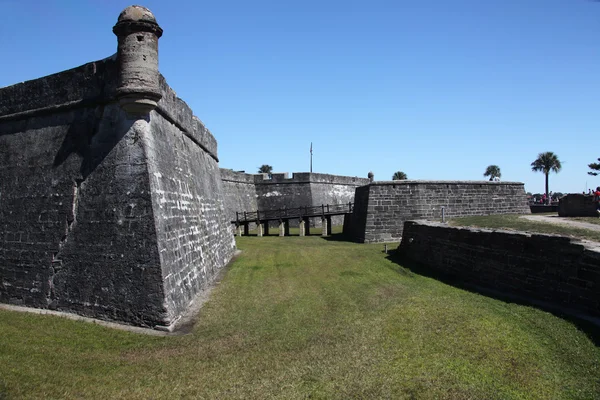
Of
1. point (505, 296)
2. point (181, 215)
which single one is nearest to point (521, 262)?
point (505, 296)

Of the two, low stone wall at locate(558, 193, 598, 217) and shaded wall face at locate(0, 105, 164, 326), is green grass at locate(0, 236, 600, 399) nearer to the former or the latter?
shaded wall face at locate(0, 105, 164, 326)

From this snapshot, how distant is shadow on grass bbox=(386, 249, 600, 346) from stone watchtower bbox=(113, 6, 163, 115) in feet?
25.8

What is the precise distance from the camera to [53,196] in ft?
25.8

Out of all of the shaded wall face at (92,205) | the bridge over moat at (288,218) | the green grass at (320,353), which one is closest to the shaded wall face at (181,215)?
the shaded wall face at (92,205)

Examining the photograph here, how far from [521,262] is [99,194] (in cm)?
844

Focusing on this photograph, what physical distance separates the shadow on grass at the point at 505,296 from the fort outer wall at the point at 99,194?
20.0 feet

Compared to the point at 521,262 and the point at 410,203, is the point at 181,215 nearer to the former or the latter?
the point at 521,262

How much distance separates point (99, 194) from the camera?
24.5ft

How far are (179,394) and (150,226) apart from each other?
3.24 m

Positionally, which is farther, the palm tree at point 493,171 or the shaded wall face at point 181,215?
the palm tree at point 493,171

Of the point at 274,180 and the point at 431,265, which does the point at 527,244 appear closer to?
the point at 431,265

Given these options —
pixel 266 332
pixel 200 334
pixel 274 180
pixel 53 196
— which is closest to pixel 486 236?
pixel 266 332

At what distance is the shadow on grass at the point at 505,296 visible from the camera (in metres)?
6.55

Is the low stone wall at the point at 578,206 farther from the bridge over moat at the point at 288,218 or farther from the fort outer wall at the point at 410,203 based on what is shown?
the bridge over moat at the point at 288,218
